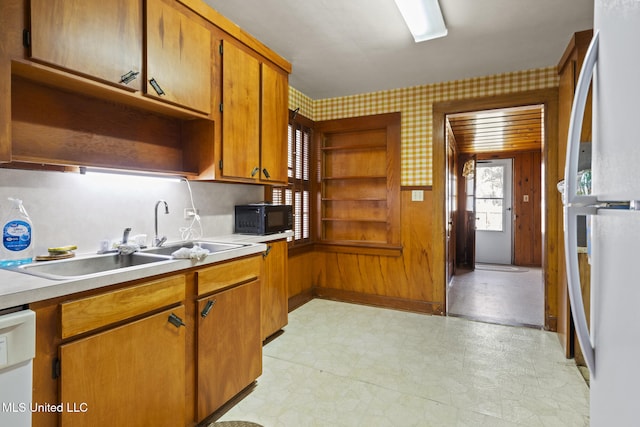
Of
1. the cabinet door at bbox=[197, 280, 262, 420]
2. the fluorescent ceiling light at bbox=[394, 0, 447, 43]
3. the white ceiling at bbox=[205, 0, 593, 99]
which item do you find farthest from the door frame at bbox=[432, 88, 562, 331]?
the cabinet door at bbox=[197, 280, 262, 420]

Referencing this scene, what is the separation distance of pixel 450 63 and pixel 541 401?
108 inches

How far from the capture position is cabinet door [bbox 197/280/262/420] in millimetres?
1743

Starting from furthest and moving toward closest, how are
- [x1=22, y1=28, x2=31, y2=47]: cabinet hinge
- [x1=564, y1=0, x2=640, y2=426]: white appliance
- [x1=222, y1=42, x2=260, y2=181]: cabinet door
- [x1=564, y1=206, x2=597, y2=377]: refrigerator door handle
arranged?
[x1=222, y1=42, x2=260, y2=181]: cabinet door
[x1=22, y1=28, x2=31, y2=47]: cabinet hinge
[x1=564, y1=206, x2=597, y2=377]: refrigerator door handle
[x1=564, y1=0, x2=640, y2=426]: white appliance

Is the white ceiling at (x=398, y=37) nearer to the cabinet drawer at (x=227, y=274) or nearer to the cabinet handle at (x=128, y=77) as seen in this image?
the cabinet handle at (x=128, y=77)

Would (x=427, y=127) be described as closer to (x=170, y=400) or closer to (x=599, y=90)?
(x=599, y=90)

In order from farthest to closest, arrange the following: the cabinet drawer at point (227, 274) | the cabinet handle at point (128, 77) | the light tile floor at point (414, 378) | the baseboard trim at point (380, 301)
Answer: the baseboard trim at point (380, 301), the light tile floor at point (414, 378), the cabinet drawer at point (227, 274), the cabinet handle at point (128, 77)

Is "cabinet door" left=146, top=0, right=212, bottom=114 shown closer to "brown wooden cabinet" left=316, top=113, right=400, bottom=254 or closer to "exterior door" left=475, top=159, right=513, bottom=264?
"brown wooden cabinet" left=316, top=113, right=400, bottom=254

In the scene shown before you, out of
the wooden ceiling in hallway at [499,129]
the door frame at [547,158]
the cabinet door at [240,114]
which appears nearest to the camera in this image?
the cabinet door at [240,114]

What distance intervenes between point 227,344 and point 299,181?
2.35 meters

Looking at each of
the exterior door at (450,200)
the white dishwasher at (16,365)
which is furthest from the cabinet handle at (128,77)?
the exterior door at (450,200)

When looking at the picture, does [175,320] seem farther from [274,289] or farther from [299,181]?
[299,181]

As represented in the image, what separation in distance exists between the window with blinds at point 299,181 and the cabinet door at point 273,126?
0.62 metres

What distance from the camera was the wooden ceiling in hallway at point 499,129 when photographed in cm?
407

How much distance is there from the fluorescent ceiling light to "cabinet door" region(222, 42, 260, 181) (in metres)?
1.11
